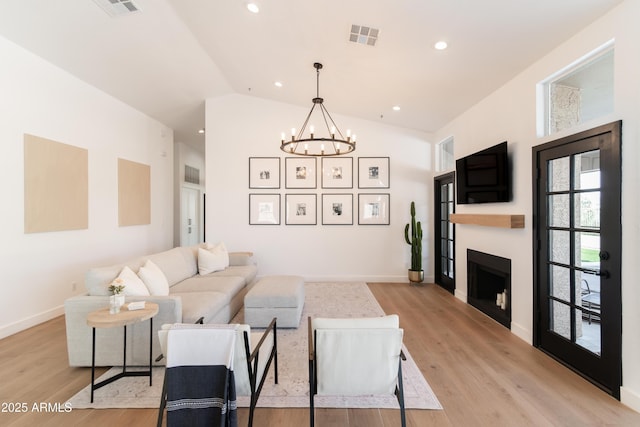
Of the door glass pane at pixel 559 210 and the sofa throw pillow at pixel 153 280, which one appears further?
the sofa throw pillow at pixel 153 280

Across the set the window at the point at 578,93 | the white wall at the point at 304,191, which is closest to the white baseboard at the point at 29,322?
the white wall at the point at 304,191

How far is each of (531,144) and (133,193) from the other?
625 cm

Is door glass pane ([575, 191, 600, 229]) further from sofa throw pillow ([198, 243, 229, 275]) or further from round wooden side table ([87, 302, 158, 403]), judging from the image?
sofa throw pillow ([198, 243, 229, 275])

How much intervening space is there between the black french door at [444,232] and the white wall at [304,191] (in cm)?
16

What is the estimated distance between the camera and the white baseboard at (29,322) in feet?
10.7

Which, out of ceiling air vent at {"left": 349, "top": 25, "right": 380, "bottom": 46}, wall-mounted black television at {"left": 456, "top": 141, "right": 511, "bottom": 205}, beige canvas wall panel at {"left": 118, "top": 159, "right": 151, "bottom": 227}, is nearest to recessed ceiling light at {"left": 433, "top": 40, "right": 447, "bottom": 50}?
ceiling air vent at {"left": 349, "top": 25, "right": 380, "bottom": 46}

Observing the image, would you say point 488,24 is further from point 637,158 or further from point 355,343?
point 355,343

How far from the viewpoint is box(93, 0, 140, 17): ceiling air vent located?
9.87 feet

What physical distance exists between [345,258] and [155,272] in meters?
3.50

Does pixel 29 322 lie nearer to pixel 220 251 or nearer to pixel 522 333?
pixel 220 251

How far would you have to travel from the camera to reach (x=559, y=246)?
9.05 feet

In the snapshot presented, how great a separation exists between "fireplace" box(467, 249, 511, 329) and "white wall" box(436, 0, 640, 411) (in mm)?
112

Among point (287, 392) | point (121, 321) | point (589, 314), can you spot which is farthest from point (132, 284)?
point (589, 314)

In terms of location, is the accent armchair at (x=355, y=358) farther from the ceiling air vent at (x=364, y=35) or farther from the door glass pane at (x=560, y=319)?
the ceiling air vent at (x=364, y=35)
